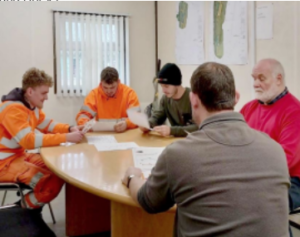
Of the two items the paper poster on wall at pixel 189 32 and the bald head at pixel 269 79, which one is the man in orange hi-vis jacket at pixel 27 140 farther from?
the paper poster on wall at pixel 189 32

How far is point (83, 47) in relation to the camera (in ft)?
13.7

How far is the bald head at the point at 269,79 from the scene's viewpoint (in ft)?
5.75

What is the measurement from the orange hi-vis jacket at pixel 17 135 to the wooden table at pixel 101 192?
0.28ft


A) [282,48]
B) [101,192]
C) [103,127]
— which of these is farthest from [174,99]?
[101,192]

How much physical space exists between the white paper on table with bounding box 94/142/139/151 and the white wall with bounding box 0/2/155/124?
2.18 m

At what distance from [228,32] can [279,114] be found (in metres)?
1.53

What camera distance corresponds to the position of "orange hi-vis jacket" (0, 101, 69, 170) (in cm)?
209

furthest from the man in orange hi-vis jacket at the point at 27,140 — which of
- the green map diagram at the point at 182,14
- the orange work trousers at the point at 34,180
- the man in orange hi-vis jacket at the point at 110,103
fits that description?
the green map diagram at the point at 182,14

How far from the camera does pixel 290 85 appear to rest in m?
2.40

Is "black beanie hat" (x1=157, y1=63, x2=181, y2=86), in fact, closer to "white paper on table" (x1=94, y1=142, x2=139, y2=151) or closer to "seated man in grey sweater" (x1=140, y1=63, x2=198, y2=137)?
"seated man in grey sweater" (x1=140, y1=63, x2=198, y2=137)

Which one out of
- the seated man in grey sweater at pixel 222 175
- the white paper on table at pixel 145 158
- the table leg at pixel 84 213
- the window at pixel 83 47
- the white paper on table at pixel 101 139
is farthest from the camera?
the window at pixel 83 47

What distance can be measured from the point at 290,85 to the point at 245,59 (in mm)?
569

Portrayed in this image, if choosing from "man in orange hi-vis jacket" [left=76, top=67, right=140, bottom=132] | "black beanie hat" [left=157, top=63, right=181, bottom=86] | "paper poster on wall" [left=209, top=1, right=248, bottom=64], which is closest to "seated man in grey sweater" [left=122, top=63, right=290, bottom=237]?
"black beanie hat" [left=157, top=63, right=181, bottom=86]

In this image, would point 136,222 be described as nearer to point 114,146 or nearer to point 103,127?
point 114,146
